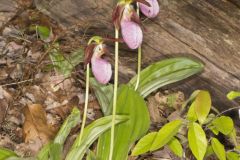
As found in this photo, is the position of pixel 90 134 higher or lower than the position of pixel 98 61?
lower

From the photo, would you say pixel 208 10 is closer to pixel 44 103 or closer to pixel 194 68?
pixel 194 68

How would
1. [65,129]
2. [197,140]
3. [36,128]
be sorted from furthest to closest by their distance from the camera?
1. [36,128]
2. [65,129]
3. [197,140]

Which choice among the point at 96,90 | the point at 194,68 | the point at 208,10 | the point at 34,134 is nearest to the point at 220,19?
the point at 208,10

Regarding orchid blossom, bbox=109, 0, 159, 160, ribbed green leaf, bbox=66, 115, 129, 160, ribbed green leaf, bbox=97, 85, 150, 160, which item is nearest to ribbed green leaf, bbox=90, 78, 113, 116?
ribbed green leaf, bbox=97, 85, 150, 160

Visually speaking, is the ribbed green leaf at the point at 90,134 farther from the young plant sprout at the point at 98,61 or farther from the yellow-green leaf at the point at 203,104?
the yellow-green leaf at the point at 203,104

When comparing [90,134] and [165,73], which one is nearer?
[90,134]

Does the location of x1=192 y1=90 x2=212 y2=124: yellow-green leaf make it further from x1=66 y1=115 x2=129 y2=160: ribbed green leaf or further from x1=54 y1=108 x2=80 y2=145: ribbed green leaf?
x1=54 y1=108 x2=80 y2=145: ribbed green leaf

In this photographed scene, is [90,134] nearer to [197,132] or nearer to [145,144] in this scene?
[145,144]

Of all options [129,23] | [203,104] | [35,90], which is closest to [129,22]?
[129,23]
